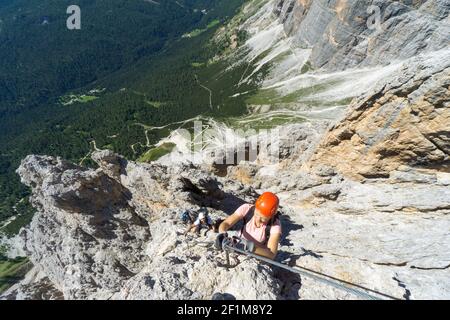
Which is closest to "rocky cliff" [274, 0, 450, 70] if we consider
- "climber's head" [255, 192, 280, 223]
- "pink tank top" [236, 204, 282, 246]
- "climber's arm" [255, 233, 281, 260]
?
"pink tank top" [236, 204, 282, 246]

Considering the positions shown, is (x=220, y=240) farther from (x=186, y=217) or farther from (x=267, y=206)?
(x=186, y=217)

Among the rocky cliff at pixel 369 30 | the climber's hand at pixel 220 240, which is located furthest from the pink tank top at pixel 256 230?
the rocky cliff at pixel 369 30

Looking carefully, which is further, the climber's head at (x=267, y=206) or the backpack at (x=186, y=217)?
the backpack at (x=186, y=217)

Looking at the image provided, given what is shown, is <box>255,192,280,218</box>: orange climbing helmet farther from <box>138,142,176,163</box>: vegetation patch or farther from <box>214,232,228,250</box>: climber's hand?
<box>138,142,176,163</box>: vegetation patch

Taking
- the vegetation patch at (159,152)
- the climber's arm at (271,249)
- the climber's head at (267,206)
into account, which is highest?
the climber's head at (267,206)

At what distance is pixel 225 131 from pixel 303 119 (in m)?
28.9

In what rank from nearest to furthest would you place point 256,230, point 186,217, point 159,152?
point 256,230, point 186,217, point 159,152

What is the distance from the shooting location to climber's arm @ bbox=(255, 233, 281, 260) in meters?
10.4

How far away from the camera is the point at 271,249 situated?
10.4 meters

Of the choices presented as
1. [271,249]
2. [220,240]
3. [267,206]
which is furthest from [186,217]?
[267,206]

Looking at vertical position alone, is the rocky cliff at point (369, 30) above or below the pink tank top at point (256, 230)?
above

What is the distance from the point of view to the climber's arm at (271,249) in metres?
10.4

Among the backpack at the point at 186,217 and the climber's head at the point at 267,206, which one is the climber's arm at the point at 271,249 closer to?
the climber's head at the point at 267,206
